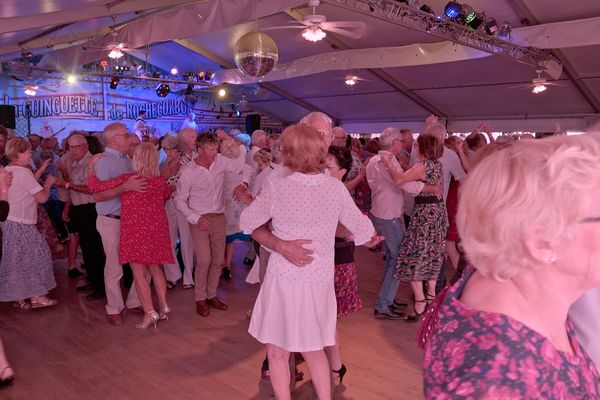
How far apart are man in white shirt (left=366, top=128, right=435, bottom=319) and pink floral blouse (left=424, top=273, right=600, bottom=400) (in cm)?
297

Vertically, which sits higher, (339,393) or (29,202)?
(29,202)

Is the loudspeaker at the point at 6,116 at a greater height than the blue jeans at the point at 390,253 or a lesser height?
greater

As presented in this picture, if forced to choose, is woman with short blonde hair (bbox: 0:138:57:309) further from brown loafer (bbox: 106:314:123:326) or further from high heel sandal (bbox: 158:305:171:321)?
high heel sandal (bbox: 158:305:171:321)

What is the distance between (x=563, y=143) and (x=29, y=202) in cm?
410

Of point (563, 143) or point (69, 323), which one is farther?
point (69, 323)

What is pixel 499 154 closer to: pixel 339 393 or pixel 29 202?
pixel 339 393

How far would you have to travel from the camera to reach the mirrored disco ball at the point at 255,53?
4.80 meters

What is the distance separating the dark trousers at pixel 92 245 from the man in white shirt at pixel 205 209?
1150 millimetres

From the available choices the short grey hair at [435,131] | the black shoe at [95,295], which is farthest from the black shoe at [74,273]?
the short grey hair at [435,131]

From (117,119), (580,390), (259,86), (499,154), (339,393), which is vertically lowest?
(339,393)

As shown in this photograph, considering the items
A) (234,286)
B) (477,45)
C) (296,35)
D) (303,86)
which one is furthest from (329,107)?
(234,286)

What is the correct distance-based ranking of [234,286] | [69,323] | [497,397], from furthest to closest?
[234,286] < [69,323] < [497,397]

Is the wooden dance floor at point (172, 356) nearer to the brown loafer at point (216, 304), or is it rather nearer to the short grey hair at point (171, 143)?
the brown loafer at point (216, 304)

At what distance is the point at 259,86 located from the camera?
43.1 feet
